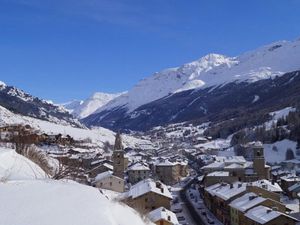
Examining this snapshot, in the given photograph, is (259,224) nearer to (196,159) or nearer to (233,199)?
(233,199)

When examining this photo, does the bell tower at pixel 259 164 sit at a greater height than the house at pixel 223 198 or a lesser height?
greater

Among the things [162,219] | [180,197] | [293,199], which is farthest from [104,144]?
[162,219]

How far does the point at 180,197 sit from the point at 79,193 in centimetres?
6772

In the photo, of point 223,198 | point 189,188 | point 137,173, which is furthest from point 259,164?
point 223,198

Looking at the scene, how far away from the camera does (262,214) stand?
39844 mm

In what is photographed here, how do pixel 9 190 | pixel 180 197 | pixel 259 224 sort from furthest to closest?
pixel 180 197 < pixel 259 224 < pixel 9 190

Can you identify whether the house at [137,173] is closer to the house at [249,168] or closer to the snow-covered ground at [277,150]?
the house at [249,168]

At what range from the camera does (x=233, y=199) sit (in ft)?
169

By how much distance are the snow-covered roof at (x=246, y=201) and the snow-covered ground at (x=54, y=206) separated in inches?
1497

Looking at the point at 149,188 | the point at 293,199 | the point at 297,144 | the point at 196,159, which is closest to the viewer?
the point at 149,188

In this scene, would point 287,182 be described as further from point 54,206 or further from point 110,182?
point 54,206

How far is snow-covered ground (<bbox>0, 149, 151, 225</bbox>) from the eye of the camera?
6031mm

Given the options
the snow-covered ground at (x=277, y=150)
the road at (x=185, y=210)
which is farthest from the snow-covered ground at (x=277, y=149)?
the road at (x=185, y=210)

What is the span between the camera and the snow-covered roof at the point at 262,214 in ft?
125
